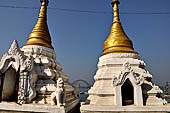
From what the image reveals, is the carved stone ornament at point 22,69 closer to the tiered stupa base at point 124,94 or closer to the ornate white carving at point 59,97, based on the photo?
the ornate white carving at point 59,97

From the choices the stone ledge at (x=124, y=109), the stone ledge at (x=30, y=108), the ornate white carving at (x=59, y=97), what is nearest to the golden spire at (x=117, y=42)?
the stone ledge at (x=124, y=109)

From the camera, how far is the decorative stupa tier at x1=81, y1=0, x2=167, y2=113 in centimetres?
789

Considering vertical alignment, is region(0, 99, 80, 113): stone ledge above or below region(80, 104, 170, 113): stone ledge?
above

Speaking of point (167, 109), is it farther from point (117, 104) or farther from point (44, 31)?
point (44, 31)

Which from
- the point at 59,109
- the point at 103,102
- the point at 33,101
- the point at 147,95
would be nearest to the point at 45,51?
the point at 33,101

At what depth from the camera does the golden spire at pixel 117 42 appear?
34.5 feet

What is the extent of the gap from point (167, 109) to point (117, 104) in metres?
3.00

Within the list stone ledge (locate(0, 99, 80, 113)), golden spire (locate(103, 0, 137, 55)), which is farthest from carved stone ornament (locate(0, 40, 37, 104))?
golden spire (locate(103, 0, 137, 55))

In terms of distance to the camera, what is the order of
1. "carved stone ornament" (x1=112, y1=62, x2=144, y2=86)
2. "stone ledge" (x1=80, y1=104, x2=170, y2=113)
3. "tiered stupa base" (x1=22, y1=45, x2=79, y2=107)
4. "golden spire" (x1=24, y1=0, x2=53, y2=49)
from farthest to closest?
"golden spire" (x1=24, y1=0, x2=53, y2=49) < "tiered stupa base" (x1=22, y1=45, x2=79, y2=107) < "carved stone ornament" (x1=112, y1=62, x2=144, y2=86) < "stone ledge" (x1=80, y1=104, x2=170, y2=113)

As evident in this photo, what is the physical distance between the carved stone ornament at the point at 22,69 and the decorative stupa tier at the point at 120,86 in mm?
3583

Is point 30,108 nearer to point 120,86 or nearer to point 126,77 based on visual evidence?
point 120,86

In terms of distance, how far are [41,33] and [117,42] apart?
274 inches

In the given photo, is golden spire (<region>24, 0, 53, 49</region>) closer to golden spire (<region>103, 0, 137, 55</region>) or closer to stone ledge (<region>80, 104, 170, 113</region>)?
golden spire (<region>103, 0, 137, 55</region>)

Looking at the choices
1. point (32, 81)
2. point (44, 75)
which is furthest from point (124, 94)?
point (32, 81)
